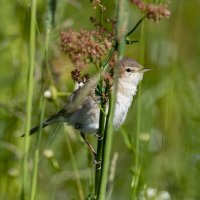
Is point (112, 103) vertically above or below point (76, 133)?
above

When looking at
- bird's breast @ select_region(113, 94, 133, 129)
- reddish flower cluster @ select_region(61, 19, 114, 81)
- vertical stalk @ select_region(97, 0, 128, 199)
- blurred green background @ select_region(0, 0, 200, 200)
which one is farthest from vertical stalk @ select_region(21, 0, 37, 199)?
bird's breast @ select_region(113, 94, 133, 129)

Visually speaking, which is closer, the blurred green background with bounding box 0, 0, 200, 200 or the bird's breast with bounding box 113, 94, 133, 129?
the blurred green background with bounding box 0, 0, 200, 200

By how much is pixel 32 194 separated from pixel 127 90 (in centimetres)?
226

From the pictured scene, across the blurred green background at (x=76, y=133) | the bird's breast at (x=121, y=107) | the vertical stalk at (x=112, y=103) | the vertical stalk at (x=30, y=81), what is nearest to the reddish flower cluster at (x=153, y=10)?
the vertical stalk at (x=112, y=103)

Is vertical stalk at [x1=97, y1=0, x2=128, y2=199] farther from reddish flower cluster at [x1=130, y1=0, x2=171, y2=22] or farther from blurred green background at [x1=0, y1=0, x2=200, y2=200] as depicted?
blurred green background at [x1=0, y1=0, x2=200, y2=200]

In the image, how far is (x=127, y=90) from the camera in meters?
5.03

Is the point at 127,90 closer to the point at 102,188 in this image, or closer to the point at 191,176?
the point at 191,176

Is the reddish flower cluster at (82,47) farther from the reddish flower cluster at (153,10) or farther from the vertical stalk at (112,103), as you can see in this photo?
the reddish flower cluster at (153,10)

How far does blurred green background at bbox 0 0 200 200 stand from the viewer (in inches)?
176

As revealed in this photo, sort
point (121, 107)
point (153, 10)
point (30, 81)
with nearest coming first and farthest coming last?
point (153, 10) < point (30, 81) < point (121, 107)

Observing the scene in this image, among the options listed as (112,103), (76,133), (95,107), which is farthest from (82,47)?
(76,133)

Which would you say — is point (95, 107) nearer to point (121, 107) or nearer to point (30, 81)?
point (121, 107)

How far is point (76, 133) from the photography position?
5.64 meters

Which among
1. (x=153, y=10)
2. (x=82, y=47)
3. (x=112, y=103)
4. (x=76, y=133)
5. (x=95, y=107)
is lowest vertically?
(x=76, y=133)
